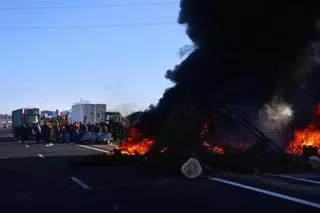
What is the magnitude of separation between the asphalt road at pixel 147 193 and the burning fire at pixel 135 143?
4581mm

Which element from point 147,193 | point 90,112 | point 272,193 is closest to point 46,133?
point 90,112

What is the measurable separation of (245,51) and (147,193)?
11.3 metres

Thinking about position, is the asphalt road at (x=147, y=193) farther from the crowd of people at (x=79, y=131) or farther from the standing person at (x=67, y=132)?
the standing person at (x=67, y=132)

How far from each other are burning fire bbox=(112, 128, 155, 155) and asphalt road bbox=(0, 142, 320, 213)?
4.58 metres

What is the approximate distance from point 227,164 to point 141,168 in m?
2.41

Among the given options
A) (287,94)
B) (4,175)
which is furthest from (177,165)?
(287,94)

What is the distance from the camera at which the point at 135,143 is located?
20.1 m

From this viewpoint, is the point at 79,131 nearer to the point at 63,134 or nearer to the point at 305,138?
the point at 63,134

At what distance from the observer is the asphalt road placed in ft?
29.3

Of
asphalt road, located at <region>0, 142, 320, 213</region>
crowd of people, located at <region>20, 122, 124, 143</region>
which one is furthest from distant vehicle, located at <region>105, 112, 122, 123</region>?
asphalt road, located at <region>0, 142, 320, 213</region>

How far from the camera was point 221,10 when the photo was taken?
21125 millimetres

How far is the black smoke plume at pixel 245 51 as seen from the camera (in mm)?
20359

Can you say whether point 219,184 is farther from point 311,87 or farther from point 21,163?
point 311,87

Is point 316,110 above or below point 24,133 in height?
above
